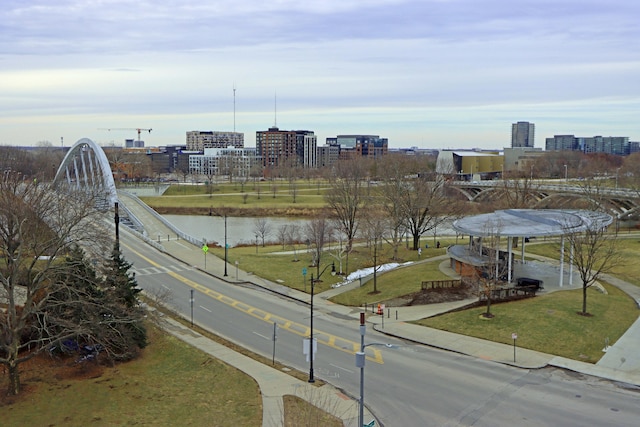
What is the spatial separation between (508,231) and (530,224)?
4.24m

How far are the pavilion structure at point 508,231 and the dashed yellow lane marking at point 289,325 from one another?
1148 centimetres

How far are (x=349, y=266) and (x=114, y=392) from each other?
30.4 m

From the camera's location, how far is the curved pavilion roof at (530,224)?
38688 mm

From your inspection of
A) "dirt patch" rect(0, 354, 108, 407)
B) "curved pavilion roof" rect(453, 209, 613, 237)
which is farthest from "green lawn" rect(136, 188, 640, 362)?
"dirt patch" rect(0, 354, 108, 407)

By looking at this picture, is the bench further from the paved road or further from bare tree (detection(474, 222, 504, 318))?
the paved road

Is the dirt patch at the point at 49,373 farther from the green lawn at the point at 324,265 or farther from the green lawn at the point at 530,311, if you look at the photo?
the green lawn at the point at 324,265

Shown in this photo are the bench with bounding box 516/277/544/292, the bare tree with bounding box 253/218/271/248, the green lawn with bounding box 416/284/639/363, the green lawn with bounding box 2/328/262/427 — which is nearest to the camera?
the green lawn with bounding box 2/328/262/427

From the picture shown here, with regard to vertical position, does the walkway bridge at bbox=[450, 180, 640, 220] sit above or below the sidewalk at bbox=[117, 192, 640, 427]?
above

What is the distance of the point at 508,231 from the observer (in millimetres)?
39156

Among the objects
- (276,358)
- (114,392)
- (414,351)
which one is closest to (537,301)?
(414,351)

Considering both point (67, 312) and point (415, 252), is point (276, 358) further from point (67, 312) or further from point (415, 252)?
point (415, 252)

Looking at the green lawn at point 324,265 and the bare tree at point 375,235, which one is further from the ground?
the bare tree at point 375,235

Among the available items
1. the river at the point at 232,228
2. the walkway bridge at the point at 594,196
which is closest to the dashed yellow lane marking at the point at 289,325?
the river at the point at 232,228

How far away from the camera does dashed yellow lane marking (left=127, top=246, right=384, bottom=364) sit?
28766 mm
